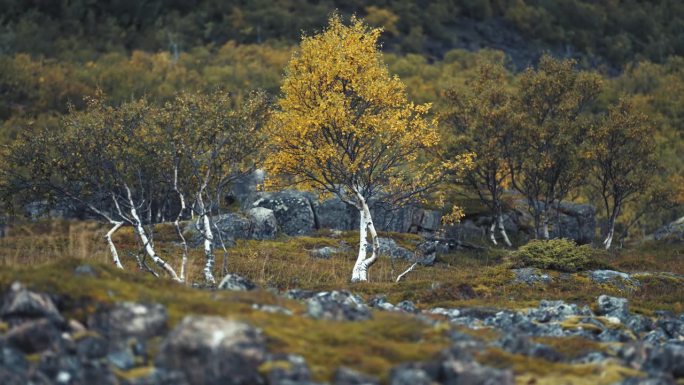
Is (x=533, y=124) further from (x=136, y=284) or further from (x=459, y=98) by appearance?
(x=136, y=284)

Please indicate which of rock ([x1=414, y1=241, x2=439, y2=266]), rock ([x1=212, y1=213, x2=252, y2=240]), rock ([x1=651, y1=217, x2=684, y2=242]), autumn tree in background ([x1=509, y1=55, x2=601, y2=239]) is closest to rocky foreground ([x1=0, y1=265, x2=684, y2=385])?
rock ([x1=414, y1=241, x2=439, y2=266])

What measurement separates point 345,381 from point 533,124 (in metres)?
49.5

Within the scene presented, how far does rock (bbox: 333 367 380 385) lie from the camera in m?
17.2

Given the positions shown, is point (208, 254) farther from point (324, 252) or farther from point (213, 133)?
point (324, 252)

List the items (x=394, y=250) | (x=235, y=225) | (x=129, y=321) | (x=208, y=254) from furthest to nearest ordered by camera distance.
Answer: (x=235, y=225) < (x=394, y=250) < (x=208, y=254) < (x=129, y=321)

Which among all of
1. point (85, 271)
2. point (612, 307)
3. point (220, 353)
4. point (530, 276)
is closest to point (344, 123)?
point (530, 276)

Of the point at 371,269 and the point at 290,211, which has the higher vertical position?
the point at 290,211

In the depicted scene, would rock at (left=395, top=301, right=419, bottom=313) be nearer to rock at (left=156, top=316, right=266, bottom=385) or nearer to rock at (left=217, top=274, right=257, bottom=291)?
rock at (left=217, top=274, right=257, bottom=291)

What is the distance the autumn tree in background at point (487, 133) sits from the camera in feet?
202

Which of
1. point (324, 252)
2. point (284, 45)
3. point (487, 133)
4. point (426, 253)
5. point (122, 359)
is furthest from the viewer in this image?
point (284, 45)

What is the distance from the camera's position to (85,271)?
22.7m

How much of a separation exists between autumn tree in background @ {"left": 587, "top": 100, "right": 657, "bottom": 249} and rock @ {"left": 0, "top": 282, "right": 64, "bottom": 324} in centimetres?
4992

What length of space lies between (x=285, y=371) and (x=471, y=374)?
3.59m

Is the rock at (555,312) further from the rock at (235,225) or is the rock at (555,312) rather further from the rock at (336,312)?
the rock at (235,225)
